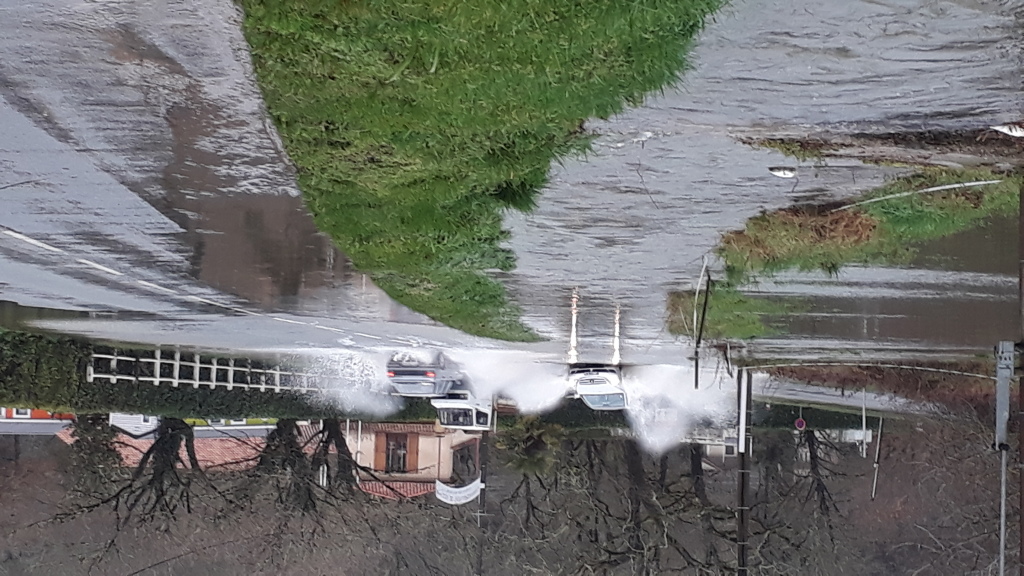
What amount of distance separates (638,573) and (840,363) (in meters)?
5.37

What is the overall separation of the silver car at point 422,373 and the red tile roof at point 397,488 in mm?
3040

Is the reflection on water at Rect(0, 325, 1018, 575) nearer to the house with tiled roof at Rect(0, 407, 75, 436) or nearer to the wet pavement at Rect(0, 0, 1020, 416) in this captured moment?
the house with tiled roof at Rect(0, 407, 75, 436)

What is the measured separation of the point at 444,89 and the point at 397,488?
34.1 feet

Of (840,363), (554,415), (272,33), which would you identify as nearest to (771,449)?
(554,415)

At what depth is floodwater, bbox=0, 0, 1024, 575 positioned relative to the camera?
12.0ft

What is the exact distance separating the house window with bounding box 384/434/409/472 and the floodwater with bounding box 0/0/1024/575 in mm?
61

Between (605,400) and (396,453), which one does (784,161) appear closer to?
(605,400)

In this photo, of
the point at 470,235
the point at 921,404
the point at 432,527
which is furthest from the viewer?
the point at 432,527

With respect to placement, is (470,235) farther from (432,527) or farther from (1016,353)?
(432,527)

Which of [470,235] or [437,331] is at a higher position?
[470,235]

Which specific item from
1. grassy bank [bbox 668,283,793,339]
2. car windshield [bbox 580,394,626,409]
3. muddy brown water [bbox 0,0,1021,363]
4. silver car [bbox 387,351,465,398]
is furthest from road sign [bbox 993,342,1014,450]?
silver car [bbox 387,351,465,398]

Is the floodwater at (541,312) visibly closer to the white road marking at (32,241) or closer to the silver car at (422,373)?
the white road marking at (32,241)

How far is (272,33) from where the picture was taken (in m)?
3.68

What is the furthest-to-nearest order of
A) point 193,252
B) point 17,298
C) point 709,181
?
point 17,298 < point 193,252 < point 709,181
